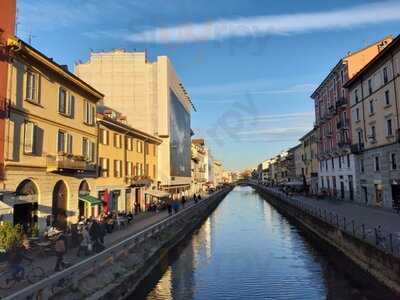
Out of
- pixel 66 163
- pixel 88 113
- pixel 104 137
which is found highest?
pixel 88 113

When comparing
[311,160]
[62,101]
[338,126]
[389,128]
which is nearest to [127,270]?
[62,101]

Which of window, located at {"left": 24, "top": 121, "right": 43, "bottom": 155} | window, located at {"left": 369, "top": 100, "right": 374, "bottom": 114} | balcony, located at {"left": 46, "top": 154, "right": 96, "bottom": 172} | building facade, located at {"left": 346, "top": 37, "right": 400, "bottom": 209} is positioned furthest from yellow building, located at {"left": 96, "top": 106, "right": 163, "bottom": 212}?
window, located at {"left": 369, "top": 100, "right": 374, "bottom": 114}

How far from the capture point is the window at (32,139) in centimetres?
2389

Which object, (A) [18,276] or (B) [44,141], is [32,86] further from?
(A) [18,276]

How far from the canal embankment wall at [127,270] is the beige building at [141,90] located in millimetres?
30096

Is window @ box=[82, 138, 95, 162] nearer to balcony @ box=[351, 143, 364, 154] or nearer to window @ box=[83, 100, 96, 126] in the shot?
window @ box=[83, 100, 96, 126]

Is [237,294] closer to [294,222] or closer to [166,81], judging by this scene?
[294,222]

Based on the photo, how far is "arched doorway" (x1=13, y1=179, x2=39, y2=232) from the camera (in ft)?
75.6

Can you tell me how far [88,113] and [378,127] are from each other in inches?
1199

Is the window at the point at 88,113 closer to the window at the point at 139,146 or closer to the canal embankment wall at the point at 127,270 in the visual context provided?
the canal embankment wall at the point at 127,270

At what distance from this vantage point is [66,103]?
29.8 meters

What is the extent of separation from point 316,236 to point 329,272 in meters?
13.6

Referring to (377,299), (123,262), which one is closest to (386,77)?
(377,299)

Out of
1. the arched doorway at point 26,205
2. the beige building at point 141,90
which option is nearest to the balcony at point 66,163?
the arched doorway at point 26,205
